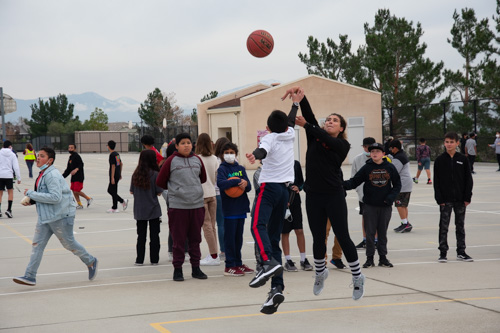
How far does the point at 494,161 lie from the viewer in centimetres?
3722

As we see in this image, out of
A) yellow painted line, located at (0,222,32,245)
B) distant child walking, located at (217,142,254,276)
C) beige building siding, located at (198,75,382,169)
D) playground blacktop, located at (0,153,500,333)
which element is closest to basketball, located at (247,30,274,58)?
playground blacktop, located at (0,153,500,333)

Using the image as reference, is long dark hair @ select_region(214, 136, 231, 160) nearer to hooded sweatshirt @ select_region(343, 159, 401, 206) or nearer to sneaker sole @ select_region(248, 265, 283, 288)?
hooded sweatshirt @ select_region(343, 159, 401, 206)

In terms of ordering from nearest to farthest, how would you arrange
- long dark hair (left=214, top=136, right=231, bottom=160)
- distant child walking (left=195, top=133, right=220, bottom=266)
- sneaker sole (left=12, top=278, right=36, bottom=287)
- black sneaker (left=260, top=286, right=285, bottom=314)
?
black sneaker (left=260, top=286, right=285, bottom=314) < sneaker sole (left=12, top=278, right=36, bottom=287) < long dark hair (left=214, top=136, right=231, bottom=160) < distant child walking (left=195, top=133, right=220, bottom=266)

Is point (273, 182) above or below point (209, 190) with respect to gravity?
above

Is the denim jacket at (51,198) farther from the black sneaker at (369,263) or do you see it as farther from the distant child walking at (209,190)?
the black sneaker at (369,263)

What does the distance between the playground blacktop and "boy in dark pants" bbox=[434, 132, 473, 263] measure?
1.12 feet

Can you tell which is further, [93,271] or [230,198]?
[230,198]

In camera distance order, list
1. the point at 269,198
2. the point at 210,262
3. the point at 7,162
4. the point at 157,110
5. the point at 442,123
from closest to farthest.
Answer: the point at 269,198
the point at 210,262
the point at 7,162
the point at 442,123
the point at 157,110

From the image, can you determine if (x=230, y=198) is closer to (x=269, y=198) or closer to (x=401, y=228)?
(x=269, y=198)

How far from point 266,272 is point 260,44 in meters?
10.4

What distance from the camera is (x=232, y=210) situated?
363 inches

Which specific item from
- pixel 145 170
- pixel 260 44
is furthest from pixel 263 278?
pixel 260 44

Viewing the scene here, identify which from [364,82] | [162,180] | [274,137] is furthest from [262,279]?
[364,82]

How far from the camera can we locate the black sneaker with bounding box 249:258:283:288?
654 cm
